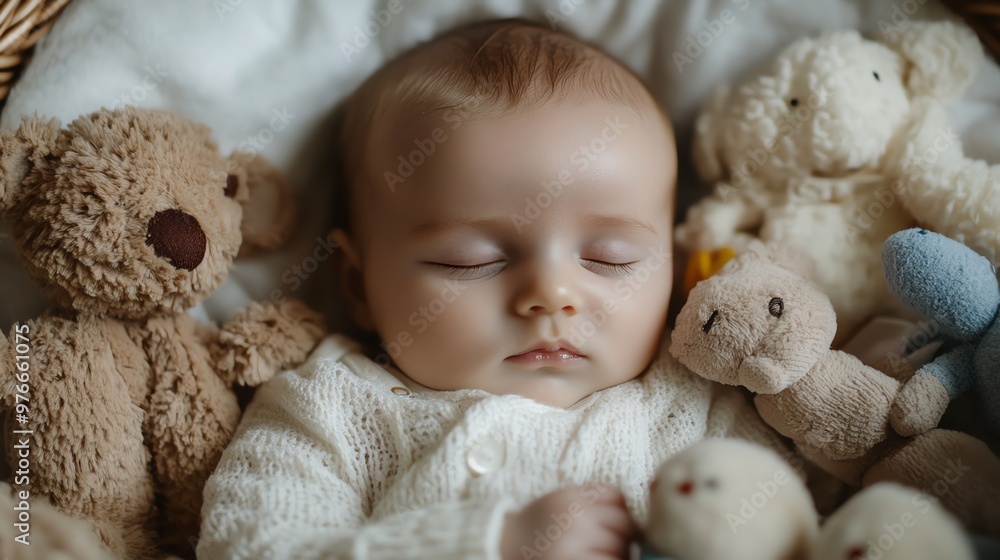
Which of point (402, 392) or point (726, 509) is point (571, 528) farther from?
point (402, 392)

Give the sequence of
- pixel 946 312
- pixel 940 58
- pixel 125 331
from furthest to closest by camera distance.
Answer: pixel 940 58 → pixel 125 331 → pixel 946 312

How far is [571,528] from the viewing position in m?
0.79

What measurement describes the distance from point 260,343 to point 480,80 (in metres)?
0.51

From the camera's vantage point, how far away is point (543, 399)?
1.07 metres

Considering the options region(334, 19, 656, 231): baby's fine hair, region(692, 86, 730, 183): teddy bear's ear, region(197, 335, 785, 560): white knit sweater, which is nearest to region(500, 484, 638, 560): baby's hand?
region(197, 335, 785, 560): white knit sweater

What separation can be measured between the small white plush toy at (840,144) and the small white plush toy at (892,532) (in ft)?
1.47

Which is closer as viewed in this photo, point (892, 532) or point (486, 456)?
point (892, 532)

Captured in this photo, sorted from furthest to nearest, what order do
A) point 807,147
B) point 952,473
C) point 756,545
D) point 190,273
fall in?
point 807,147 < point 190,273 < point 952,473 < point 756,545

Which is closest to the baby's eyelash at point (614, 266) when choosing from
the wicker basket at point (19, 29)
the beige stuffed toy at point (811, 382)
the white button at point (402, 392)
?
the beige stuffed toy at point (811, 382)

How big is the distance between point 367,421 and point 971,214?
862 mm

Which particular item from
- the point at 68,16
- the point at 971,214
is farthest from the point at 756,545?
the point at 68,16

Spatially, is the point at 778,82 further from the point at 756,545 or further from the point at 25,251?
the point at 25,251

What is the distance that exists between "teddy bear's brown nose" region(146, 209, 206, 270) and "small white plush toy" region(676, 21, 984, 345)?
0.75 m

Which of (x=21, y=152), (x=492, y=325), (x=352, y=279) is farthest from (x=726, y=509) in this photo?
(x=21, y=152)
